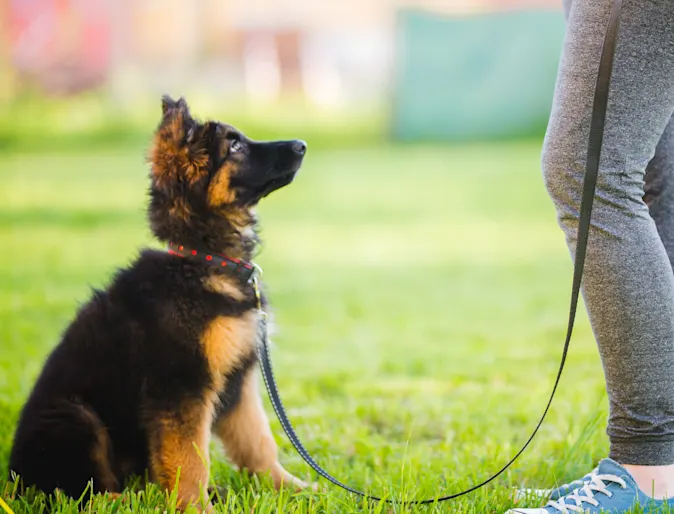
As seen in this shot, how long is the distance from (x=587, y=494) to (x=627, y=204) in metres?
0.82

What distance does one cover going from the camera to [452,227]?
1023 cm

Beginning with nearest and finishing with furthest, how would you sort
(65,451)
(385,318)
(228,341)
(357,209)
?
(65,451) < (228,341) < (385,318) < (357,209)

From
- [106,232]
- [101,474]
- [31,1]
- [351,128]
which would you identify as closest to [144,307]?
[101,474]

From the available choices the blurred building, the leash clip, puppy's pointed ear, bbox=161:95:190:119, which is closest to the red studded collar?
the leash clip

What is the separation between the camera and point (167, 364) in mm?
2660

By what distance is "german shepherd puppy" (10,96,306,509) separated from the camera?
2654 mm

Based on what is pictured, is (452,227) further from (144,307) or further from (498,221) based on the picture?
(144,307)

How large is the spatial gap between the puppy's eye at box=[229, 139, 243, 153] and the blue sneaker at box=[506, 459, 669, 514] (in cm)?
161

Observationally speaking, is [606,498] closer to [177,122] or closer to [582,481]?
[582,481]

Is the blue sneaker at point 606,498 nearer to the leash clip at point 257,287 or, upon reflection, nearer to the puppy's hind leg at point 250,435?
the puppy's hind leg at point 250,435

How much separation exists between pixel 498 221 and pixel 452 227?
2.22ft

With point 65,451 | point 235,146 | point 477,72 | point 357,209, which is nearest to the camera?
point 65,451

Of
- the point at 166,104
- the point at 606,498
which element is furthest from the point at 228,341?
the point at 606,498

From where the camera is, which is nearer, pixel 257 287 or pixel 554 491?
pixel 554 491
